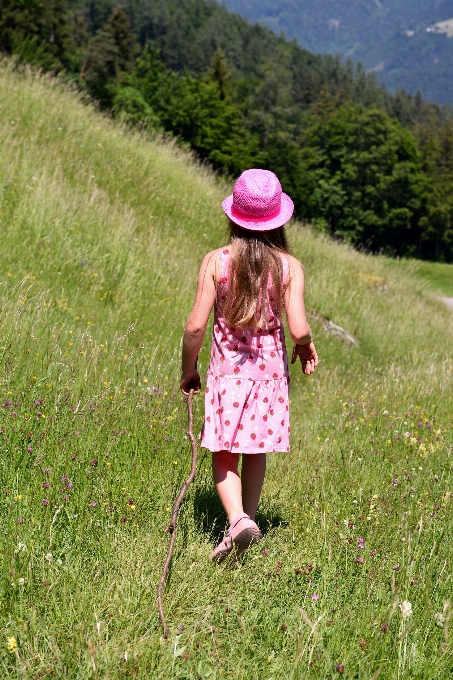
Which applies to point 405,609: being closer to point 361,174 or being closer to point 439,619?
point 439,619

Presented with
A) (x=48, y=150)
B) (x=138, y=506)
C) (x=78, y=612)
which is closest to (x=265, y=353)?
(x=138, y=506)

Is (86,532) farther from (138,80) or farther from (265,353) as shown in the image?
(138,80)

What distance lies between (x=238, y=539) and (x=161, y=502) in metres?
0.51

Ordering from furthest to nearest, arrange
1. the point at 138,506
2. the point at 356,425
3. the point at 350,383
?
the point at 350,383 → the point at 356,425 → the point at 138,506

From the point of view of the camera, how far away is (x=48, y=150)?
30.6 ft

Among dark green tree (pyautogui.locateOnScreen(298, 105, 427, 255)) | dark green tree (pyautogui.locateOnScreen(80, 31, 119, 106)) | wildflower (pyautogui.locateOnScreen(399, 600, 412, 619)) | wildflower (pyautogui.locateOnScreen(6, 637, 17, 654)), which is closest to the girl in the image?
wildflower (pyautogui.locateOnScreen(399, 600, 412, 619))

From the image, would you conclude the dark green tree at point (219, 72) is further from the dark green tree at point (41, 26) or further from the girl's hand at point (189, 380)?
the girl's hand at point (189, 380)

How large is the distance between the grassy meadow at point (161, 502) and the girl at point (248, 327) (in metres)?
0.45

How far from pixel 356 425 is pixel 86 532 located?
2764 millimetres

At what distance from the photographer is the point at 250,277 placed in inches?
126

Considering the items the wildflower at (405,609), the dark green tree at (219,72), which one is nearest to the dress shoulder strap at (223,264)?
the wildflower at (405,609)

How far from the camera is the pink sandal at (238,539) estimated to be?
119 inches

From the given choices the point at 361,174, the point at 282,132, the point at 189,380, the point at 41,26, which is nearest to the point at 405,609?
the point at 189,380

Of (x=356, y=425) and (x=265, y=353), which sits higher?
(x=265, y=353)
